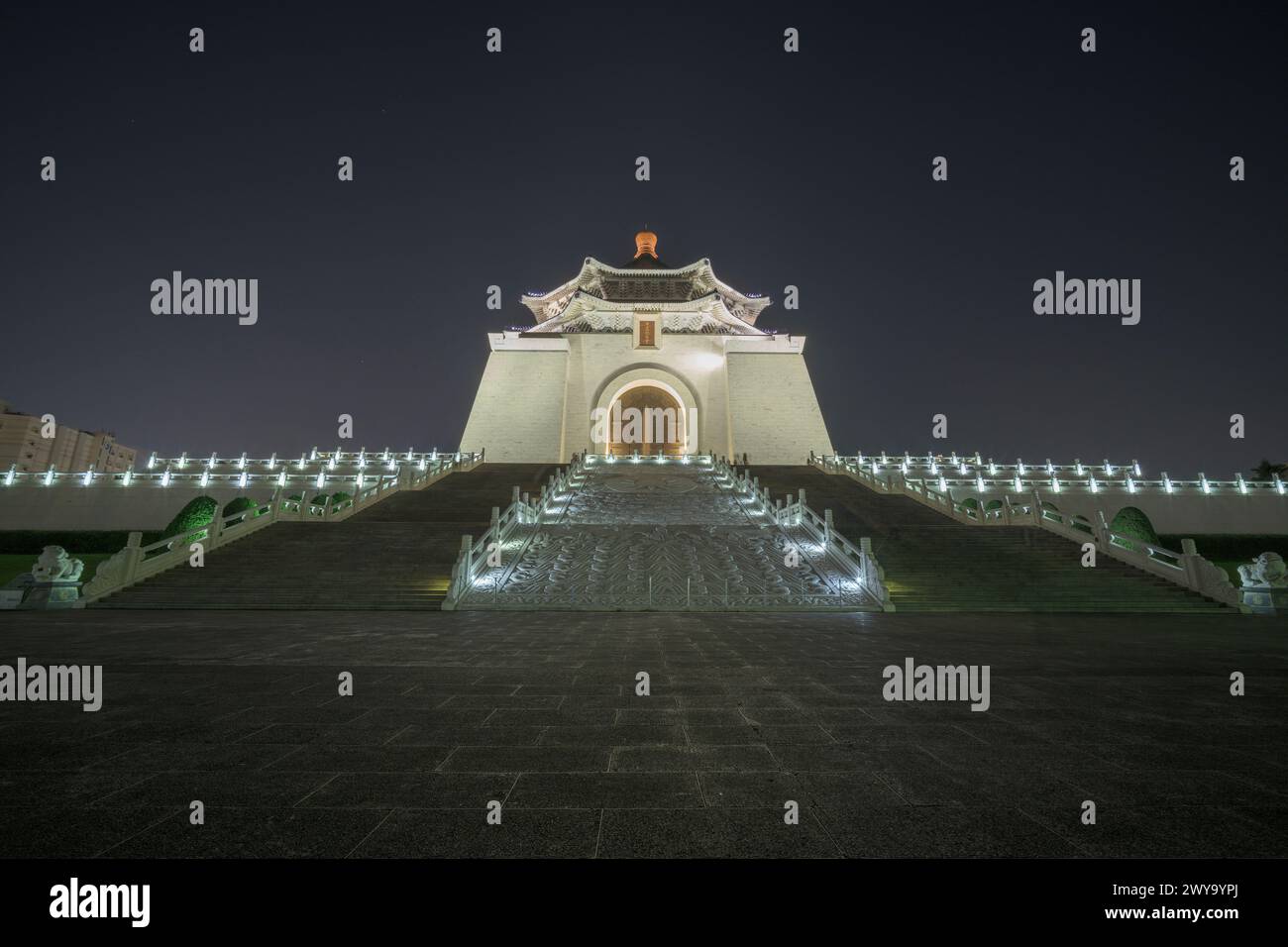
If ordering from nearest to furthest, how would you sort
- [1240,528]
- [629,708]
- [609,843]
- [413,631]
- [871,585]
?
[609,843] < [629,708] < [413,631] < [871,585] < [1240,528]

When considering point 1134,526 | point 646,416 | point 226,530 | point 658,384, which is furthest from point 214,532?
point 658,384

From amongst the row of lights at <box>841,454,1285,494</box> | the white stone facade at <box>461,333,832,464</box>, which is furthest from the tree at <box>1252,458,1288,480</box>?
the white stone facade at <box>461,333,832,464</box>

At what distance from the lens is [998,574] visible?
39.6 feet

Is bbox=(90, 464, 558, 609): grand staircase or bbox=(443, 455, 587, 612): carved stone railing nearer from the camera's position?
bbox=(90, 464, 558, 609): grand staircase

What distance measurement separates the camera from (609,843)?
1.87m

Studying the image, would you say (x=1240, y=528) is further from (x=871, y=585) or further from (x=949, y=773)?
(x=949, y=773)

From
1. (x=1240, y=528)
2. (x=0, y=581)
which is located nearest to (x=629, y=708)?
(x=0, y=581)

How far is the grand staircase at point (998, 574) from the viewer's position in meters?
10.7

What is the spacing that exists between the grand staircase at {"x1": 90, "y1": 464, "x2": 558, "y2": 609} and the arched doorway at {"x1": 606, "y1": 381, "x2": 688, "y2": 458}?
60.2 ft

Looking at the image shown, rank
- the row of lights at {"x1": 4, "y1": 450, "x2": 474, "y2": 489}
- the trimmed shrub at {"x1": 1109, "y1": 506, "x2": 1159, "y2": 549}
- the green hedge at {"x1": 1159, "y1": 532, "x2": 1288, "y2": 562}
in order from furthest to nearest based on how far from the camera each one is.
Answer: the row of lights at {"x1": 4, "y1": 450, "x2": 474, "y2": 489} → the green hedge at {"x1": 1159, "y1": 532, "x2": 1288, "y2": 562} → the trimmed shrub at {"x1": 1109, "y1": 506, "x2": 1159, "y2": 549}

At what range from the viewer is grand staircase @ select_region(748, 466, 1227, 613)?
10.7 m

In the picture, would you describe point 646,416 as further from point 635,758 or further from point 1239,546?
point 635,758

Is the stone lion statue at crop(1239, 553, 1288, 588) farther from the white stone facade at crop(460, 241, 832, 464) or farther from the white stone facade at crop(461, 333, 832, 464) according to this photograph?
the white stone facade at crop(460, 241, 832, 464)
